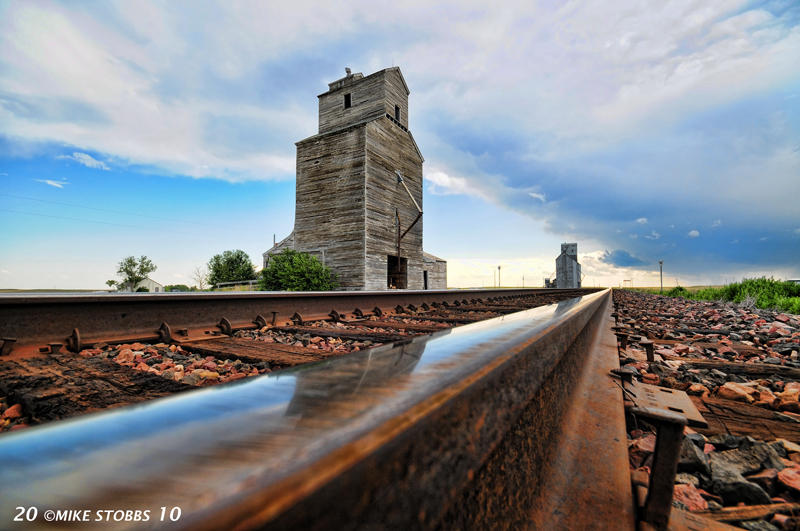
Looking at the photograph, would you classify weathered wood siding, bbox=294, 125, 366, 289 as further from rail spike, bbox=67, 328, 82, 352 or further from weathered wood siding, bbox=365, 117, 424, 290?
rail spike, bbox=67, 328, 82, 352

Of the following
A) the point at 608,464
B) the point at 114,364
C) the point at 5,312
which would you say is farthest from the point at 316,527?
the point at 5,312

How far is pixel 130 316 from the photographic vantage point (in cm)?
261

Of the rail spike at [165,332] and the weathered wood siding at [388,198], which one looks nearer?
the rail spike at [165,332]

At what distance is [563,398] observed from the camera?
113 cm

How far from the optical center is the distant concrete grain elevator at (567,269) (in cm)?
3781

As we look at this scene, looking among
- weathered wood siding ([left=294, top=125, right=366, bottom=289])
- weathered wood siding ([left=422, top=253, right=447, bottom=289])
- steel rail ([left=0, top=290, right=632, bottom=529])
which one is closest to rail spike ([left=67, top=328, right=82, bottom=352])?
steel rail ([left=0, top=290, right=632, bottom=529])

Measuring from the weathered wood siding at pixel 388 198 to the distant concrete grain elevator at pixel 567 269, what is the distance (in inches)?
961

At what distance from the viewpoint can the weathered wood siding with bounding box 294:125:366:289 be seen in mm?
14922

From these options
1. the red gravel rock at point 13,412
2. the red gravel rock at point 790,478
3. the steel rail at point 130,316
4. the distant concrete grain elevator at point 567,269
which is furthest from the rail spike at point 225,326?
the distant concrete grain elevator at point 567,269

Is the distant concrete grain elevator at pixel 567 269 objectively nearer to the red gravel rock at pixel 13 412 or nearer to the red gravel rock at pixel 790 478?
the red gravel rock at pixel 790 478

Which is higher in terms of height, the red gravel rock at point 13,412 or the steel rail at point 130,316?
the steel rail at point 130,316

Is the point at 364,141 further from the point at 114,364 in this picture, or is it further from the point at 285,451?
the point at 285,451

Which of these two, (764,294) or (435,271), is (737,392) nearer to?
(764,294)

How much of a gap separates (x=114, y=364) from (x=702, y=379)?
2.89 meters
